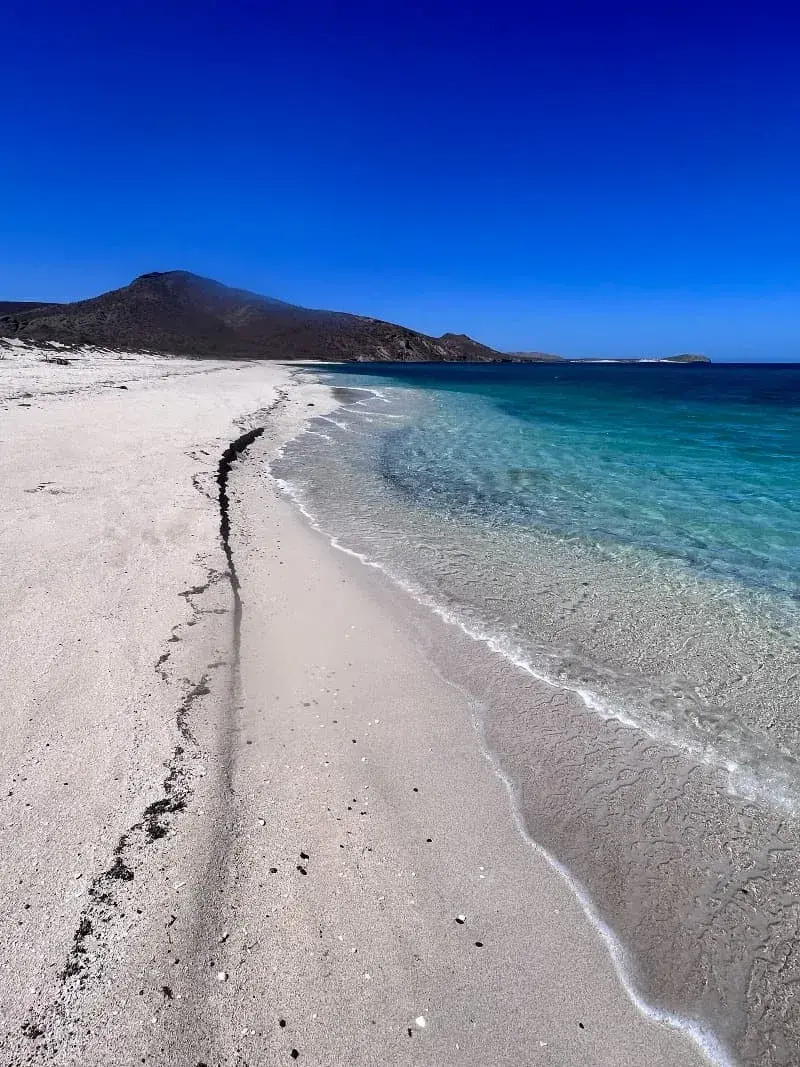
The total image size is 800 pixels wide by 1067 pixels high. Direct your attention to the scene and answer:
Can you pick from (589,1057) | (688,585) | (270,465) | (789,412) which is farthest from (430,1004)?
(789,412)

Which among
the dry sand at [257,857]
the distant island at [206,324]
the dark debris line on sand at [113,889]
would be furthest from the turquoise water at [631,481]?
the distant island at [206,324]

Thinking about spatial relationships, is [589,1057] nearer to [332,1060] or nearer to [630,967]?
[630,967]

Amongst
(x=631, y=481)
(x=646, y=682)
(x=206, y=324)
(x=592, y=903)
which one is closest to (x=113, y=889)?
(x=592, y=903)

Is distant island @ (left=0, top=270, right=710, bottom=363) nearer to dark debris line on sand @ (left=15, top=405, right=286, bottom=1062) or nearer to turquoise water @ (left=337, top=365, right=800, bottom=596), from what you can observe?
turquoise water @ (left=337, top=365, right=800, bottom=596)

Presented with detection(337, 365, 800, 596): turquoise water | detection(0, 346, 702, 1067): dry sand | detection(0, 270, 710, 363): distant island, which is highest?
detection(0, 270, 710, 363): distant island

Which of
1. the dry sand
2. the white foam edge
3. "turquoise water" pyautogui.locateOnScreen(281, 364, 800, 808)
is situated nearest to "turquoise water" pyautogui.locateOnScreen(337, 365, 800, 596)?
"turquoise water" pyautogui.locateOnScreen(281, 364, 800, 808)
